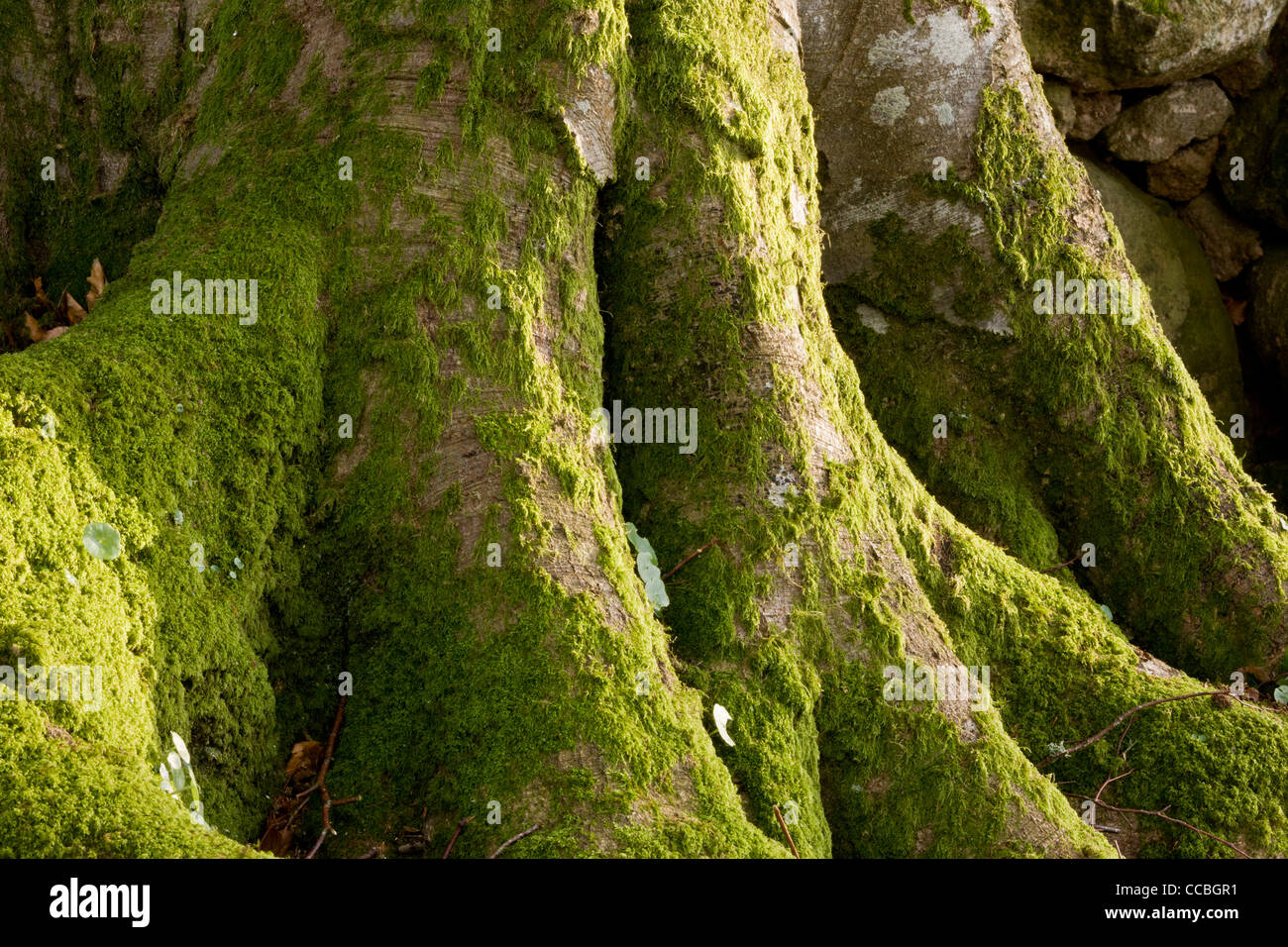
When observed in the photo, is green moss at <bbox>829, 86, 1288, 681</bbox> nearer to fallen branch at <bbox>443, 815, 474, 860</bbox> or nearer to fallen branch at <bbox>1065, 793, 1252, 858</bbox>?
fallen branch at <bbox>1065, 793, 1252, 858</bbox>

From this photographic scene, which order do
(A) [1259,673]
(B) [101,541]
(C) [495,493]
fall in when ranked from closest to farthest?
(B) [101,541] → (C) [495,493] → (A) [1259,673]

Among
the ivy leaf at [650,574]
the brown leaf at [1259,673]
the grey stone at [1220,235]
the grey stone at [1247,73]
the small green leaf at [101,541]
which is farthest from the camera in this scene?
the grey stone at [1220,235]

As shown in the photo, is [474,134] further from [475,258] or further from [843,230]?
[843,230]

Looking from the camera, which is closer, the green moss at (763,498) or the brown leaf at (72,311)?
the green moss at (763,498)

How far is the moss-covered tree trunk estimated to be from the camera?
294 centimetres

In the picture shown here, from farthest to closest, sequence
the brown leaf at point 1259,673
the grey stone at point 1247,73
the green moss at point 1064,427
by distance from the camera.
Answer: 1. the grey stone at point 1247,73
2. the green moss at point 1064,427
3. the brown leaf at point 1259,673

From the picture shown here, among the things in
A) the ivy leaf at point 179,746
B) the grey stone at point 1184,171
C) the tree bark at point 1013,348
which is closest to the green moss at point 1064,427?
the tree bark at point 1013,348

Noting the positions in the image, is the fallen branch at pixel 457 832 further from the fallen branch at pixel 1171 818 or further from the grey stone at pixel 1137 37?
the grey stone at pixel 1137 37

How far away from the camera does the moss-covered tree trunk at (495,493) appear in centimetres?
294

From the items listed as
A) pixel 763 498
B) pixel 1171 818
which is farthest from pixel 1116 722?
pixel 763 498

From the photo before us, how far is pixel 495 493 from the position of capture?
3.35 m

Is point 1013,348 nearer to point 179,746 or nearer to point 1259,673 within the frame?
point 1259,673

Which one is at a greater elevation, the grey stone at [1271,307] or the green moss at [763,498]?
the grey stone at [1271,307]

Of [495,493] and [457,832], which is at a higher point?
[495,493]
